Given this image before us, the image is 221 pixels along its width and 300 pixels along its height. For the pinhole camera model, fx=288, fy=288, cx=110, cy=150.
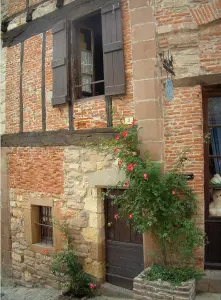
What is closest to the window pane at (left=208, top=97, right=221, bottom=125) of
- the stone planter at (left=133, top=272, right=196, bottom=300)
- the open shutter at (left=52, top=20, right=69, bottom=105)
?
the stone planter at (left=133, top=272, right=196, bottom=300)

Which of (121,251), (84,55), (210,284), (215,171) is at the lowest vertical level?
(210,284)

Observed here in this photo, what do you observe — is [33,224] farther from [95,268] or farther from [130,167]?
[130,167]

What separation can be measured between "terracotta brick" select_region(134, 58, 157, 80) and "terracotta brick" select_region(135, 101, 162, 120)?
0.42 meters

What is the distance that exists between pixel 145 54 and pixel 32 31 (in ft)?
10.0

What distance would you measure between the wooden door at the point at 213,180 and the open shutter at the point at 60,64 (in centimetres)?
263

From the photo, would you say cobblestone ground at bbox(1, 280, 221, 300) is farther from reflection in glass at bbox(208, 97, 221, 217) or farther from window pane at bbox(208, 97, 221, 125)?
window pane at bbox(208, 97, 221, 125)

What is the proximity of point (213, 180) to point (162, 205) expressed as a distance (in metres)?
1.07

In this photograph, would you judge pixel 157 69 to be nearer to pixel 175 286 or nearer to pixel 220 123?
pixel 220 123

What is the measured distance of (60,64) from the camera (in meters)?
5.63

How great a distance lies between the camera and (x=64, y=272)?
529 centimetres

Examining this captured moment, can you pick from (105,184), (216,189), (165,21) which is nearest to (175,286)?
(216,189)

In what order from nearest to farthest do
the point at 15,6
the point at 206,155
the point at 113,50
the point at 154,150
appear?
the point at 154,150 → the point at 206,155 → the point at 113,50 → the point at 15,6

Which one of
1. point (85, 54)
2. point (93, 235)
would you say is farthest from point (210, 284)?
point (85, 54)

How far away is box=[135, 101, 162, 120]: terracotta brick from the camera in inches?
177
